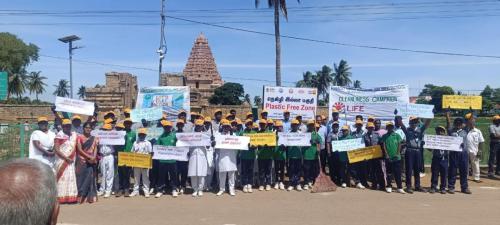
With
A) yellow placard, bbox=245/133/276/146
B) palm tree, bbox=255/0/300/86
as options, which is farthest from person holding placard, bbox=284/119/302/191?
palm tree, bbox=255/0/300/86

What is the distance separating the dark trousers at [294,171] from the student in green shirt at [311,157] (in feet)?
0.58

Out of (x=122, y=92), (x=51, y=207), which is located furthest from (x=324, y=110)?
(x=51, y=207)

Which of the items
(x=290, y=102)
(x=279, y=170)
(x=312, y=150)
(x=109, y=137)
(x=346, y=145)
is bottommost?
(x=279, y=170)

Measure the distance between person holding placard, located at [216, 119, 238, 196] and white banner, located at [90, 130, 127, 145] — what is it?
7.26 feet

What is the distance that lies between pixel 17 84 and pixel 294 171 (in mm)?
60347

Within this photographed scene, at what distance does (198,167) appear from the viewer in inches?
387

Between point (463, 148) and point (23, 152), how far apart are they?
36.5 ft

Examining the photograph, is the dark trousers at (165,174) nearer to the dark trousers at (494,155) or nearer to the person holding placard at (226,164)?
the person holding placard at (226,164)

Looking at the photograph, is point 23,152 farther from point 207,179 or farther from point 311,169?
point 311,169

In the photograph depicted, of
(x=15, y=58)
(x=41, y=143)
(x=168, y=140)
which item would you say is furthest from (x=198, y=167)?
(x=15, y=58)

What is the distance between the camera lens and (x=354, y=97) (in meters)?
12.6

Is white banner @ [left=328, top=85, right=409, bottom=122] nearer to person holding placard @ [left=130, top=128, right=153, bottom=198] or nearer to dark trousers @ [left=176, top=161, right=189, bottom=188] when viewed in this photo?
dark trousers @ [left=176, top=161, right=189, bottom=188]

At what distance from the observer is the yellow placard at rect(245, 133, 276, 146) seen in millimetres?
10227

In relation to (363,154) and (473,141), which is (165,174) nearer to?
(363,154)
